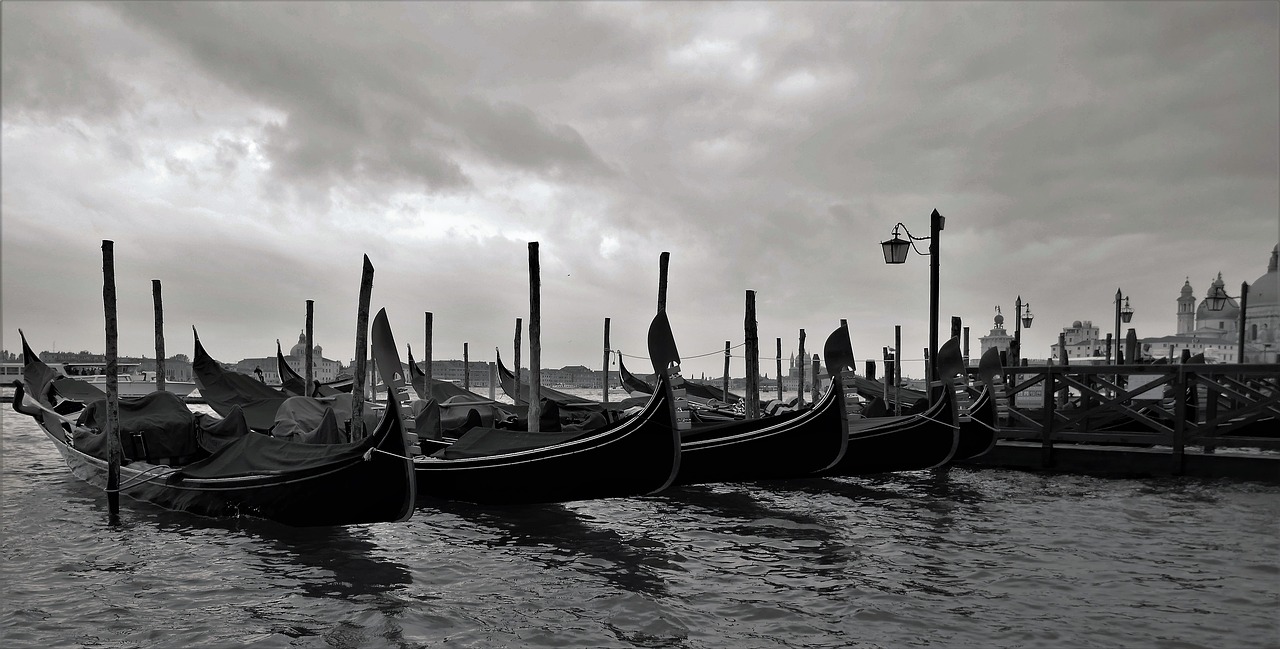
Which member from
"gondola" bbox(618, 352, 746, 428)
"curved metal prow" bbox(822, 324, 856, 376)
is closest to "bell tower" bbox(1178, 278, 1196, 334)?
"gondola" bbox(618, 352, 746, 428)

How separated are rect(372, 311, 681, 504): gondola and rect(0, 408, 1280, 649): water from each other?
15.7 inches

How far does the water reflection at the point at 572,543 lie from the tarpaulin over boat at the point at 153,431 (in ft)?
10.8

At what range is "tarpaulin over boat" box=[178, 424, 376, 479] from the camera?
22.3 ft

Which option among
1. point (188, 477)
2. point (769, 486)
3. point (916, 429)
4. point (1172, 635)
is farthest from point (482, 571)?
point (916, 429)

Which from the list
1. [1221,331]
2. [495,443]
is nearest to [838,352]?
[495,443]

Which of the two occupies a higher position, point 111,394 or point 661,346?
point 661,346

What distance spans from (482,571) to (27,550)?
4.03m

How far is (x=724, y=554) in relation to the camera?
21.7 feet

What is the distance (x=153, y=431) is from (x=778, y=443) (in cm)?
730

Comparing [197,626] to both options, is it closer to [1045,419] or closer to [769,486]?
[769,486]

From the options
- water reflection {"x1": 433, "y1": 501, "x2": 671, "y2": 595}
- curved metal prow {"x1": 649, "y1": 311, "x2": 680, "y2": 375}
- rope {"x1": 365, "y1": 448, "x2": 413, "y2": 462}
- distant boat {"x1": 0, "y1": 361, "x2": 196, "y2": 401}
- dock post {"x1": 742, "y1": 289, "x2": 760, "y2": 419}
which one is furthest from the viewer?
distant boat {"x1": 0, "y1": 361, "x2": 196, "y2": 401}

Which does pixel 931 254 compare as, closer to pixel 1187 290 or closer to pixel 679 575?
pixel 679 575

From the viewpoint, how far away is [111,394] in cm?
820

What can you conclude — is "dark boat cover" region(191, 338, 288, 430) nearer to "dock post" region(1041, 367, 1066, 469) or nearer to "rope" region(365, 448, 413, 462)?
"rope" region(365, 448, 413, 462)
